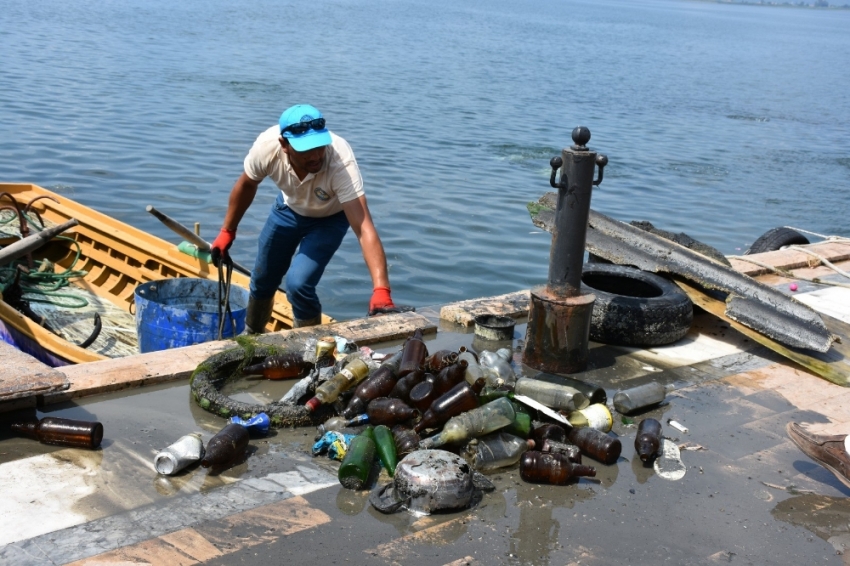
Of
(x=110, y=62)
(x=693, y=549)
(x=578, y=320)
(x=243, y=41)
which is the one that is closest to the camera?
(x=693, y=549)

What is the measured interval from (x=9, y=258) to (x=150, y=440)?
4.68 m

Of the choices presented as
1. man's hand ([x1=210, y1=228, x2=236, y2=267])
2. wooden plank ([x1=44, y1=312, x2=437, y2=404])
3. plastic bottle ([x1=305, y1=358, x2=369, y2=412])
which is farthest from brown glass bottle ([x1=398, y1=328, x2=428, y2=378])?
man's hand ([x1=210, y1=228, x2=236, y2=267])

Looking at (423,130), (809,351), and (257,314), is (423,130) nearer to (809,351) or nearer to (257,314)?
(257,314)

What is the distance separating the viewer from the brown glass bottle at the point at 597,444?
4.76m

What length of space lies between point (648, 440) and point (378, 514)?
5.23 feet

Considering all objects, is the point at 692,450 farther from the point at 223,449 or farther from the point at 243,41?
the point at 243,41

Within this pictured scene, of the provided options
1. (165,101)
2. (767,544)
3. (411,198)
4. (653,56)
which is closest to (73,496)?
(767,544)

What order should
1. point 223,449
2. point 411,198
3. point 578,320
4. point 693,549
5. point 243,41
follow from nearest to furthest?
point 693,549
point 223,449
point 578,320
point 411,198
point 243,41

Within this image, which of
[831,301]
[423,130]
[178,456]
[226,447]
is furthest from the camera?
[423,130]

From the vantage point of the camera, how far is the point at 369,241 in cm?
622

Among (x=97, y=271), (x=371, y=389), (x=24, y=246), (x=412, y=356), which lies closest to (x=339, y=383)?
(x=371, y=389)

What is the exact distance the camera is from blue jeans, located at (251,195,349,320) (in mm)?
6789

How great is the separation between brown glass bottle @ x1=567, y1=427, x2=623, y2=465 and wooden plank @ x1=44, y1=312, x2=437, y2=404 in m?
1.90

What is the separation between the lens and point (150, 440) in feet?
15.3
